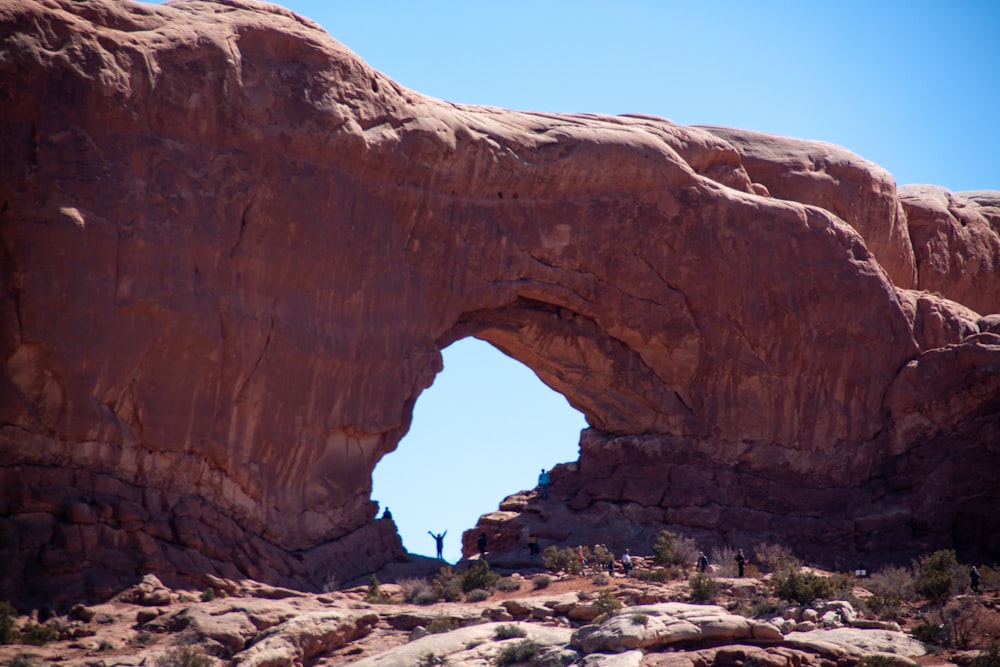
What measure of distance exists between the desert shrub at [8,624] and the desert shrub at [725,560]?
12844mm

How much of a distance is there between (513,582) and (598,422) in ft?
21.6

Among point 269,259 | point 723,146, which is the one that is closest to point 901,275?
point 723,146

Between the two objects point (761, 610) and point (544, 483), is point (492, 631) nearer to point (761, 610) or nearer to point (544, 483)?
point (761, 610)

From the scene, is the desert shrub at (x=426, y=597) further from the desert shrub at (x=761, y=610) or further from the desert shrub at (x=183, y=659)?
the desert shrub at (x=761, y=610)

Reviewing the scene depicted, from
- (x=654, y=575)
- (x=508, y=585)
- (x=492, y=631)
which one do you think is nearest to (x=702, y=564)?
(x=654, y=575)

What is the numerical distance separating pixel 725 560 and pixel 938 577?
501cm

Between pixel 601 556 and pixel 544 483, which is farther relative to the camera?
pixel 544 483

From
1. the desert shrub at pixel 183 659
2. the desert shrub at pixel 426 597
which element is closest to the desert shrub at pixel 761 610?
the desert shrub at pixel 426 597

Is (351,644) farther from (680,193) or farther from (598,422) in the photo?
(680,193)

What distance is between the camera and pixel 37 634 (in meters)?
21.2

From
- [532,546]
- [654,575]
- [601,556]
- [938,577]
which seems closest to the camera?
[938,577]

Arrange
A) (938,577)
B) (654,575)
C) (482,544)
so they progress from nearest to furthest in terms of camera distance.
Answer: (938,577)
(654,575)
(482,544)

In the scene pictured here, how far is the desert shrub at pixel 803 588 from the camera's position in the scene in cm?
2392

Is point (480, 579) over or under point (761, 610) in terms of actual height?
over
